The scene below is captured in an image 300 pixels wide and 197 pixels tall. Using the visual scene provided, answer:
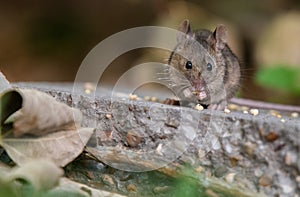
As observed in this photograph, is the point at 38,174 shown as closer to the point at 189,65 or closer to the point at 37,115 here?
the point at 37,115

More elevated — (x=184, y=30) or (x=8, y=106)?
(x=184, y=30)

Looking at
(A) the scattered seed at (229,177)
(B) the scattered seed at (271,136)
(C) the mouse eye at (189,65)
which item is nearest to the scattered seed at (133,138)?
(A) the scattered seed at (229,177)

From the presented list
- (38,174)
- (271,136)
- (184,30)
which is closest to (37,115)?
(38,174)

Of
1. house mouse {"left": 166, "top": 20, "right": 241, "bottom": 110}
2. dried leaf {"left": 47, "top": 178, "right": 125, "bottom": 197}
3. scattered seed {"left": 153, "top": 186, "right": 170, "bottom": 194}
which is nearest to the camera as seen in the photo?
dried leaf {"left": 47, "top": 178, "right": 125, "bottom": 197}

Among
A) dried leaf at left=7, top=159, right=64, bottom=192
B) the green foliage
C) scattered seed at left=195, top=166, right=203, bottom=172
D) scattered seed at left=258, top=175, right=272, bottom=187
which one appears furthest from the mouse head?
the green foliage

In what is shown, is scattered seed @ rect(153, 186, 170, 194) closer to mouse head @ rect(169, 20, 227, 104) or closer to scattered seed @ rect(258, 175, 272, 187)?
scattered seed @ rect(258, 175, 272, 187)
